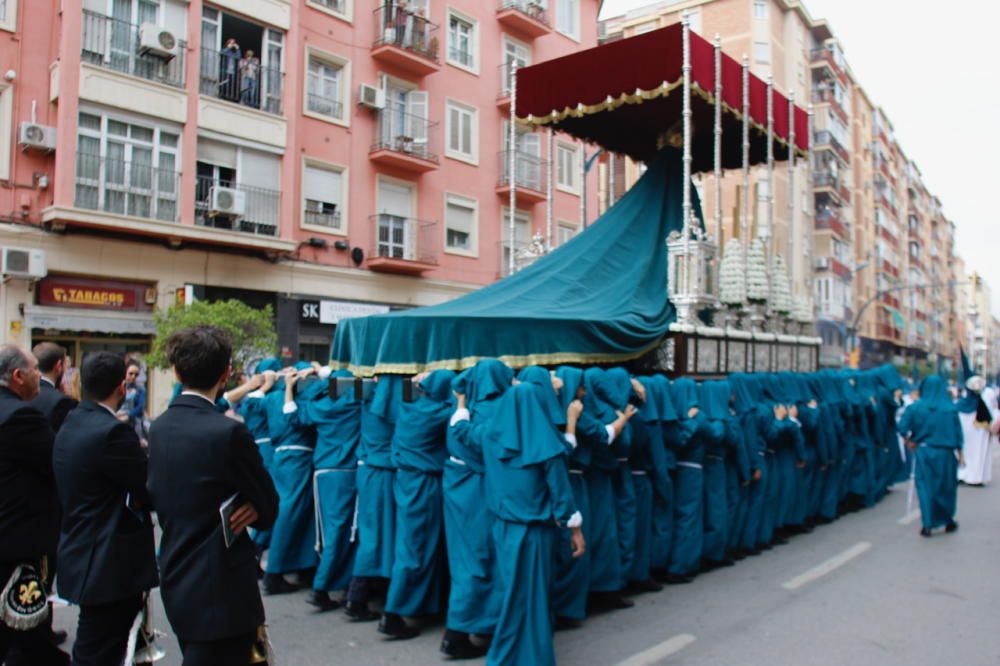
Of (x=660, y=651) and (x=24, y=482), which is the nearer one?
(x=24, y=482)

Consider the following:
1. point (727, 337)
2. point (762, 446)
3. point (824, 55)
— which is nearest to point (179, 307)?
point (727, 337)

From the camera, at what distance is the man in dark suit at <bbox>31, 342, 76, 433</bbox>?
4859mm

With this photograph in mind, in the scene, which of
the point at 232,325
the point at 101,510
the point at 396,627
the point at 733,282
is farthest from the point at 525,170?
the point at 101,510

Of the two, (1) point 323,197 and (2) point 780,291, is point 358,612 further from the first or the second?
(1) point 323,197

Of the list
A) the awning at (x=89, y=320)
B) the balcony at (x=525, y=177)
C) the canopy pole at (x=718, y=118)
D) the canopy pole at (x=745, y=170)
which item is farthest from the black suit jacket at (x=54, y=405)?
the balcony at (x=525, y=177)

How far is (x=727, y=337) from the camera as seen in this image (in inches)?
395

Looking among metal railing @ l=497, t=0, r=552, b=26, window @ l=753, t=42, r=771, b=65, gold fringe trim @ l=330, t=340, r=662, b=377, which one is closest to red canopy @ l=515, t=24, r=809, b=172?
gold fringe trim @ l=330, t=340, r=662, b=377

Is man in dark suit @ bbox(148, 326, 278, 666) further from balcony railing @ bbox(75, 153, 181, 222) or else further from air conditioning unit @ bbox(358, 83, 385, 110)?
air conditioning unit @ bbox(358, 83, 385, 110)

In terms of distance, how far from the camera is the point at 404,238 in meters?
20.5

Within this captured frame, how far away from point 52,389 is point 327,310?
13556 mm

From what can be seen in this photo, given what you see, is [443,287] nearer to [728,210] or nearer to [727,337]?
[727,337]

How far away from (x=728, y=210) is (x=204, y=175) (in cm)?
2042

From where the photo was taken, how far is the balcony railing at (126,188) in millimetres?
14770

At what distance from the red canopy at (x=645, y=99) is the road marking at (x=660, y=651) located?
6777 millimetres
